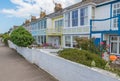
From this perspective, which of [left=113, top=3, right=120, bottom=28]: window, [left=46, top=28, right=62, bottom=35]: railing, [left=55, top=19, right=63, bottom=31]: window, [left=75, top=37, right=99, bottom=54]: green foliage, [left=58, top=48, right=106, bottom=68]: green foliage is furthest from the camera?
[left=55, top=19, right=63, bottom=31]: window

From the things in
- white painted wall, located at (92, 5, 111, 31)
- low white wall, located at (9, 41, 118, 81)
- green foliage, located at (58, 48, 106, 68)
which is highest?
white painted wall, located at (92, 5, 111, 31)

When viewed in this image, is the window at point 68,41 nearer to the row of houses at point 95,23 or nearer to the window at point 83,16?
the row of houses at point 95,23

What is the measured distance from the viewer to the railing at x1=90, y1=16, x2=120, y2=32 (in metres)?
15.5

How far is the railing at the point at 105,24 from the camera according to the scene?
15.5 metres

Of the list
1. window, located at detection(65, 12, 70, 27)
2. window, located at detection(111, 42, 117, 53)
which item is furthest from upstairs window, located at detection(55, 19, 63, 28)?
window, located at detection(111, 42, 117, 53)

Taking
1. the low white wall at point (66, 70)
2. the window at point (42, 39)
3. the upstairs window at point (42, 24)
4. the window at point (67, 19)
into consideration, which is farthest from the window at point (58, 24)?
the low white wall at point (66, 70)

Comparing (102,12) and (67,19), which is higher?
(102,12)

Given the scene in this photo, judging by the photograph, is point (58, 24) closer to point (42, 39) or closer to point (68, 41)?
point (68, 41)

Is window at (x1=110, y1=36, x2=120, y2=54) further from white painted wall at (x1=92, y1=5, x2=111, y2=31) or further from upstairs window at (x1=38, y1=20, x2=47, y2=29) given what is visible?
upstairs window at (x1=38, y1=20, x2=47, y2=29)

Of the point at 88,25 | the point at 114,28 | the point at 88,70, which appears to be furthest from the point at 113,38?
the point at 88,70

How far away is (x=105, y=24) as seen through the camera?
54.3 feet

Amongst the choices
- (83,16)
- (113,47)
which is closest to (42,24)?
(83,16)

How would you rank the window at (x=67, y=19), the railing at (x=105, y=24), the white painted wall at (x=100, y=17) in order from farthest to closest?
the window at (x=67, y=19) → the white painted wall at (x=100, y=17) → the railing at (x=105, y=24)

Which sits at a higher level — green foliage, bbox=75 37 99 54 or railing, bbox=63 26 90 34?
railing, bbox=63 26 90 34
